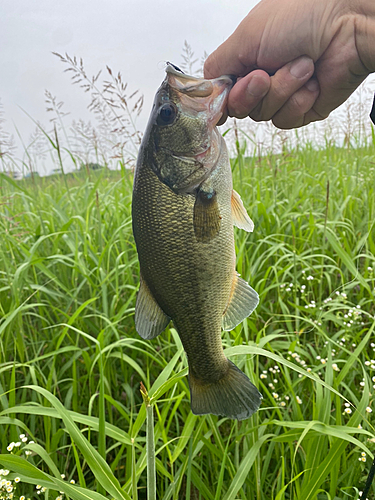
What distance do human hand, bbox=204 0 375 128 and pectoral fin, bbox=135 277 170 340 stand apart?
91cm

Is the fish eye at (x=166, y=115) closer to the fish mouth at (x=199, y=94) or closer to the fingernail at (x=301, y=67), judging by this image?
the fish mouth at (x=199, y=94)

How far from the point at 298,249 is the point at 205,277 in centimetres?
175

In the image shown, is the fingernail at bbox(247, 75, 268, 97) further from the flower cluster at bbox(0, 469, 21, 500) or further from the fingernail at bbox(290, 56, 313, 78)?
the flower cluster at bbox(0, 469, 21, 500)

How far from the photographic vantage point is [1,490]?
51.0 inches

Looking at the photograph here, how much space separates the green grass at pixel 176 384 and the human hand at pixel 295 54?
67cm

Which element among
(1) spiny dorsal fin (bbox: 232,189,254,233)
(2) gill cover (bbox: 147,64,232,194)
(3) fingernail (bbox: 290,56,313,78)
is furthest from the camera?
(3) fingernail (bbox: 290,56,313,78)

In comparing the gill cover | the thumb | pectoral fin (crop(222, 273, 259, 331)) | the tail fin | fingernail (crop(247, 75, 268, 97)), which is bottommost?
the tail fin

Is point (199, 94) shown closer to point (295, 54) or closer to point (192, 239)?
point (192, 239)

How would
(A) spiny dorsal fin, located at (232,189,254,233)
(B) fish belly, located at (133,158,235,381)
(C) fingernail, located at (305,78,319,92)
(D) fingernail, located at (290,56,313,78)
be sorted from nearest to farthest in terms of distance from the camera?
(B) fish belly, located at (133,158,235,381)
(A) spiny dorsal fin, located at (232,189,254,233)
(D) fingernail, located at (290,56,313,78)
(C) fingernail, located at (305,78,319,92)

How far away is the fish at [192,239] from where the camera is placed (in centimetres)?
104

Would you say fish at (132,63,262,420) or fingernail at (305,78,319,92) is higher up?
fingernail at (305,78,319,92)

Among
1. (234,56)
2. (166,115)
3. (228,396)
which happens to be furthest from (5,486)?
(234,56)

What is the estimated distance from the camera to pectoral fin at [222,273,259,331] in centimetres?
119

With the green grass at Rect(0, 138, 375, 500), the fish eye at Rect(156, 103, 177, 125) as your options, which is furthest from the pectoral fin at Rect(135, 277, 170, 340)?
the fish eye at Rect(156, 103, 177, 125)
